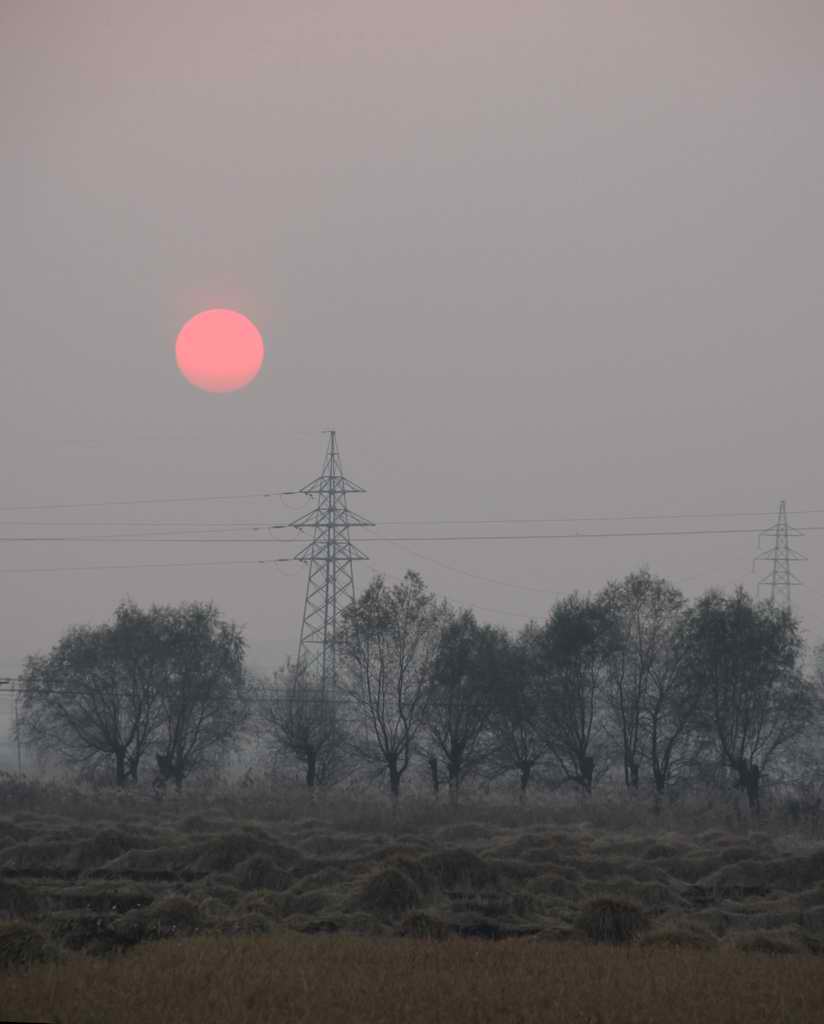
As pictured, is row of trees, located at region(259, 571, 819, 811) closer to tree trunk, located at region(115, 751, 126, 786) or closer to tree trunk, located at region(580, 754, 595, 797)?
tree trunk, located at region(580, 754, 595, 797)

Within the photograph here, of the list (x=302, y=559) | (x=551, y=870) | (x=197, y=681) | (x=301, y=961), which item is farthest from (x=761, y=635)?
(x=301, y=961)

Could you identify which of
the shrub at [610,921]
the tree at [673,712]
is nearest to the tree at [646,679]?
the tree at [673,712]

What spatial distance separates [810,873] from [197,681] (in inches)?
1368

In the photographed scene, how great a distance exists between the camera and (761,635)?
49375 millimetres

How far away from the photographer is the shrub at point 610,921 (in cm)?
1822

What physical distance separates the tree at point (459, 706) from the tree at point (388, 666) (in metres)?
0.48

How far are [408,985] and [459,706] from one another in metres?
37.4

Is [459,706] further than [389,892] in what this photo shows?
Yes

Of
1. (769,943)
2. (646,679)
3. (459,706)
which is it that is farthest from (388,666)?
(769,943)

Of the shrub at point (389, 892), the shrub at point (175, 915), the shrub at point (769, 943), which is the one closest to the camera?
the shrub at point (769, 943)

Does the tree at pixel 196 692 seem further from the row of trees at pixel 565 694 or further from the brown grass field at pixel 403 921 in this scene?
the brown grass field at pixel 403 921

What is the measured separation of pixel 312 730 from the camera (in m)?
51.2

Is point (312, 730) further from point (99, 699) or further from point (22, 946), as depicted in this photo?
point (22, 946)

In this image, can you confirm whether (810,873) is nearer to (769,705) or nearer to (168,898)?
(168,898)
